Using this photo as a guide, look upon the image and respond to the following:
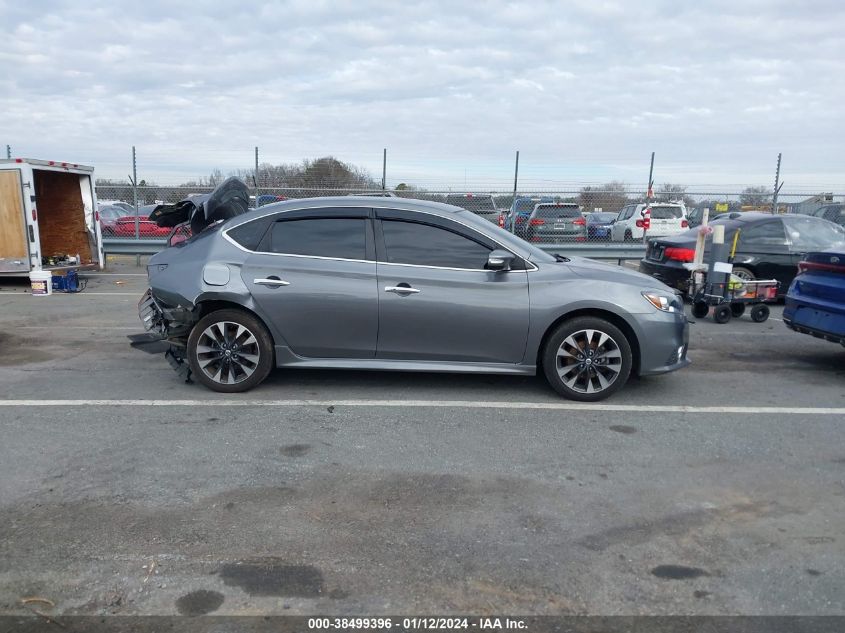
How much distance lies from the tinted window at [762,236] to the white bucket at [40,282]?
457 inches

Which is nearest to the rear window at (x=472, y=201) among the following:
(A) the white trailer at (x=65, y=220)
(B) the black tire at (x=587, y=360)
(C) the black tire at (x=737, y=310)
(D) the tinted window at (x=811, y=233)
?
(D) the tinted window at (x=811, y=233)

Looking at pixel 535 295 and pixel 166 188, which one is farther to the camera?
pixel 166 188

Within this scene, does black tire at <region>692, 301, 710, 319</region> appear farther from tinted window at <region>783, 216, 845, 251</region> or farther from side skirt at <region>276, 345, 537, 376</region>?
side skirt at <region>276, 345, 537, 376</region>

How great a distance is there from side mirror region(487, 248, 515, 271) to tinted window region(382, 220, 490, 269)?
10cm

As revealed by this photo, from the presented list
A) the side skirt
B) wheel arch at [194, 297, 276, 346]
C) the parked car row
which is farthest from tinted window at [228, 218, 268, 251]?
the parked car row

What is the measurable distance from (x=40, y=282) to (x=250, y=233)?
764cm

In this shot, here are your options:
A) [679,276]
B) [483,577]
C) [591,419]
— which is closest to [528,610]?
[483,577]

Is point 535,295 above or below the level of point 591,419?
above

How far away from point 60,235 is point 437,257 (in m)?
11.7

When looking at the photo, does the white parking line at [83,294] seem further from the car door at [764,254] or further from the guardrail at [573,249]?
the car door at [764,254]

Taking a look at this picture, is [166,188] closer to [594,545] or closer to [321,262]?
[321,262]

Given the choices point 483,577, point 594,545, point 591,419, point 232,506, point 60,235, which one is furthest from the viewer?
point 60,235

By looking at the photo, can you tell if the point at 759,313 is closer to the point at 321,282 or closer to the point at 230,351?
the point at 321,282

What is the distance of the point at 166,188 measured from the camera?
18.0 metres
